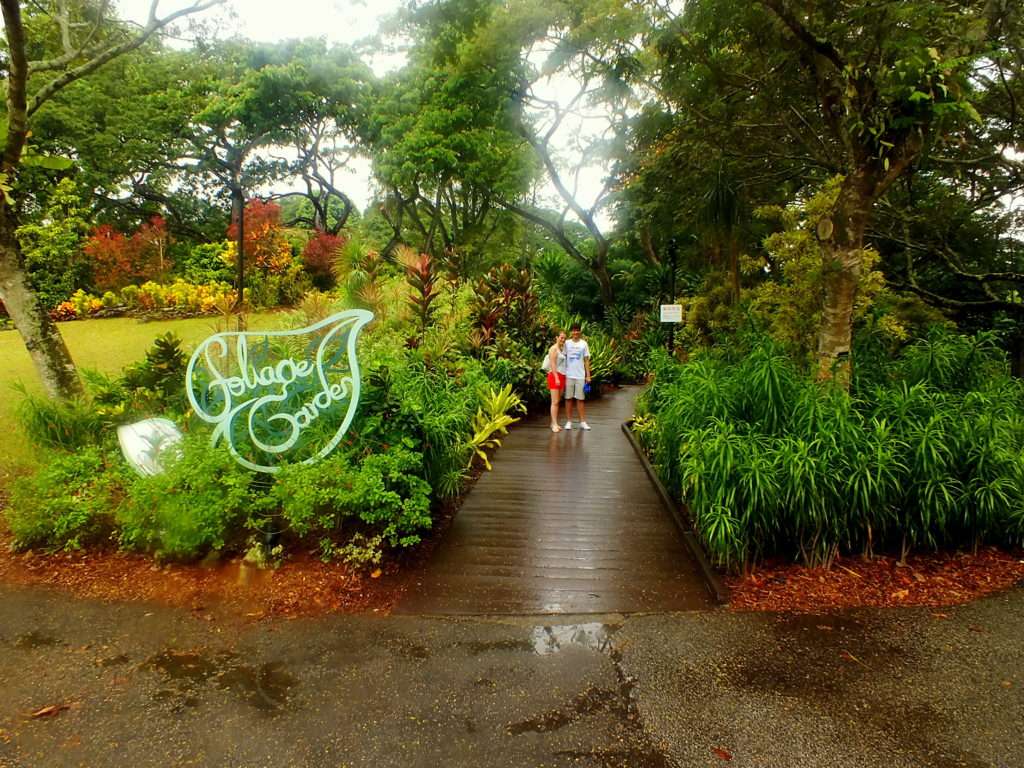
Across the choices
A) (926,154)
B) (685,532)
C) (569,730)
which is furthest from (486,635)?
(926,154)

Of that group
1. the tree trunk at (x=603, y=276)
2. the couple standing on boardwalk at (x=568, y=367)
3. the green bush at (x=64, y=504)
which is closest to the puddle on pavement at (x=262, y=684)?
the green bush at (x=64, y=504)

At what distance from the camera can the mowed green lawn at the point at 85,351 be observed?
19.9ft

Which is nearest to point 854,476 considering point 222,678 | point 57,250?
point 222,678

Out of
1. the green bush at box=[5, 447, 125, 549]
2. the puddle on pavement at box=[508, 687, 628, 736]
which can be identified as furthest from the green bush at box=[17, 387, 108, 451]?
the puddle on pavement at box=[508, 687, 628, 736]

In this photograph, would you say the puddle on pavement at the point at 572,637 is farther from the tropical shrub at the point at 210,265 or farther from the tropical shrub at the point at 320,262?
the tropical shrub at the point at 320,262

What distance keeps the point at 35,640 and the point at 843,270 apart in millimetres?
6872

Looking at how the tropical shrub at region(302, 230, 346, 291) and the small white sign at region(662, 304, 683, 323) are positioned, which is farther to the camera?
the tropical shrub at region(302, 230, 346, 291)

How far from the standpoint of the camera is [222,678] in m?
3.17

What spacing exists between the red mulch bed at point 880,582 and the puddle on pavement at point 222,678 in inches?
114

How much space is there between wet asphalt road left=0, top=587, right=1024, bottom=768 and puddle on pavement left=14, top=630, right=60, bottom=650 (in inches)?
0.7

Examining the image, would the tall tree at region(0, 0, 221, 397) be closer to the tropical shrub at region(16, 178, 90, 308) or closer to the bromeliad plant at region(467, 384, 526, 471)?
the bromeliad plant at region(467, 384, 526, 471)

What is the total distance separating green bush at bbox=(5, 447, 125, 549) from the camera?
4500 millimetres

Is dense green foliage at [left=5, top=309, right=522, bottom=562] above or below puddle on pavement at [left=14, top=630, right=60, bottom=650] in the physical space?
above

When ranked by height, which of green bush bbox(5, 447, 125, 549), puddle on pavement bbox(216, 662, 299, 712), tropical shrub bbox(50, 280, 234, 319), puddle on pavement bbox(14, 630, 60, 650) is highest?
tropical shrub bbox(50, 280, 234, 319)
